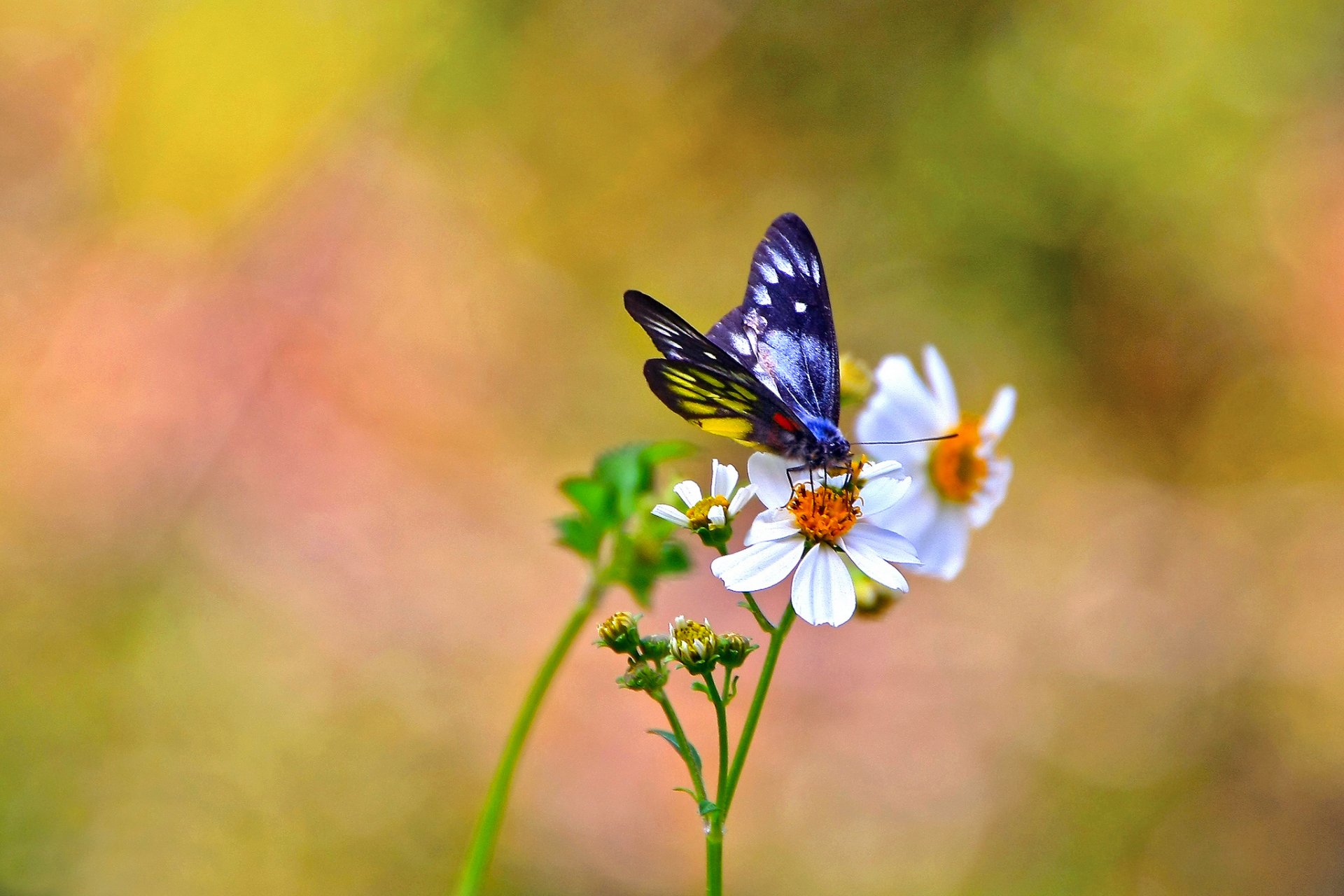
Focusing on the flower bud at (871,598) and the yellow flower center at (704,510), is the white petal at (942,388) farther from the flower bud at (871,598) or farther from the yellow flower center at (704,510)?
the yellow flower center at (704,510)

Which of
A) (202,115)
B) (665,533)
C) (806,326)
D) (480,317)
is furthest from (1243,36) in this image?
(202,115)

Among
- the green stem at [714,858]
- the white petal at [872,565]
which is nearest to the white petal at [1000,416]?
the white petal at [872,565]

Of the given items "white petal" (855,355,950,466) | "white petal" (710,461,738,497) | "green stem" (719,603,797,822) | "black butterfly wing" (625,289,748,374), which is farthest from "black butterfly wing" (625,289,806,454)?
"green stem" (719,603,797,822)

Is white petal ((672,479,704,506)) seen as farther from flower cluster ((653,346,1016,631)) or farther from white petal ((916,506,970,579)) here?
white petal ((916,506,970,579))

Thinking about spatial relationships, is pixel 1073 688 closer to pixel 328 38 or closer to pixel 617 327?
pixel 617 327

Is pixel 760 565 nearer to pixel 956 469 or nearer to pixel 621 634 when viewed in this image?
pixel 621 634
